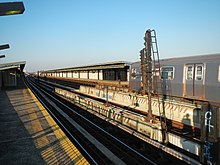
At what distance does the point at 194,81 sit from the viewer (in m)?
12.7

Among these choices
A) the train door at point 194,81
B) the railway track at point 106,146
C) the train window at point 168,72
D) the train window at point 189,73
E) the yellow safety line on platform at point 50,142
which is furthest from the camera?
the train window at point 168,72

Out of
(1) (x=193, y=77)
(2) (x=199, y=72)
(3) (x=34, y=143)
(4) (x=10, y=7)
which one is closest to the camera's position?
(4) (x=10, y=7)

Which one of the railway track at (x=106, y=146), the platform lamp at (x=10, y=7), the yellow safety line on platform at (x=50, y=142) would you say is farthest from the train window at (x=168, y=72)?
the platform lamp at (x=10, y=7)

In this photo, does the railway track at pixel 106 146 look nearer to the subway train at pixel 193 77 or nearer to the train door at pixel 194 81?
the subway train at pixel 193 77

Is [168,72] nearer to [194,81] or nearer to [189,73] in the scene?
[189,73]

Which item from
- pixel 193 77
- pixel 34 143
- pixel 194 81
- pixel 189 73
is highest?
pixel 189 73

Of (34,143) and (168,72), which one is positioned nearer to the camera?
(34,143)

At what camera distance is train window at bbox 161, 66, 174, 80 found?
1452 centimetres

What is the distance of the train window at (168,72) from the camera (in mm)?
14516

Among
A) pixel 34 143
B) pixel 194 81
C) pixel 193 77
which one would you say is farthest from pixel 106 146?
pixel 193 77

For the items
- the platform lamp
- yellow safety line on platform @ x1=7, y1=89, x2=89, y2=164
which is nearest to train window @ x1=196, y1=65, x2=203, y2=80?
yellow safety line on platform @ x1=7, y1=89, x2=89, y2=164

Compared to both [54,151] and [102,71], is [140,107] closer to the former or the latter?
[54,151]

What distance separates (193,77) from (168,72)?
2.39 metres

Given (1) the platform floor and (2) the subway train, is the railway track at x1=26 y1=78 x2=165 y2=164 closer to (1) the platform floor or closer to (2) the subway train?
(1) the platform floor
